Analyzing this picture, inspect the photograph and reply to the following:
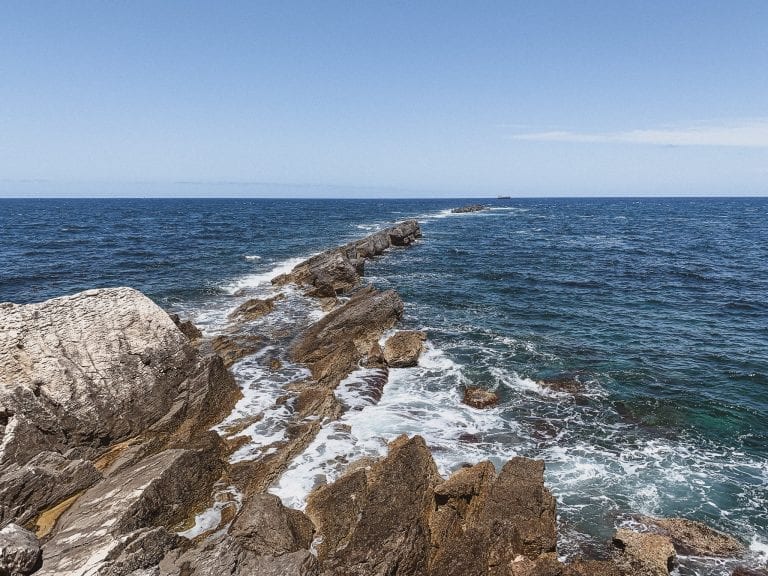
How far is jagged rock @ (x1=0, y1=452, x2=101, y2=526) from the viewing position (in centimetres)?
1095

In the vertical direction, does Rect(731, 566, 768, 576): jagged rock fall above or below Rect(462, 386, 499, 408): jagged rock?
below

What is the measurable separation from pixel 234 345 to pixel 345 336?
6170 millimetres

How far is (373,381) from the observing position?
2109 centimetres

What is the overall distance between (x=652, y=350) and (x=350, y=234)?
61271 millimetres

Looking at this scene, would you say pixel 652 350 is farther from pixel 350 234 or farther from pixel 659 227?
pixel 659 227

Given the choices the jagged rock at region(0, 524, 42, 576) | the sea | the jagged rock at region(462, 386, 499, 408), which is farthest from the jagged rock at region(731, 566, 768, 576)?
the jagged rock at region(0, 524, 42, 576)

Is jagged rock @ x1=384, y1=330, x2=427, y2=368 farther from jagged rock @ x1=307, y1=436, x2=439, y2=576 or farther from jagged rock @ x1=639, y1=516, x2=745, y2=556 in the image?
jagged rock @ x1=639, y1=516, x2=745, y2=556

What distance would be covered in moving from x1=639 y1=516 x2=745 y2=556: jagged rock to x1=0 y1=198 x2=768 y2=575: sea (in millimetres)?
397

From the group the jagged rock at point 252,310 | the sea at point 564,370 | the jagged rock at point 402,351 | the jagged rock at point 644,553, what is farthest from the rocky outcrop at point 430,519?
the jagged rock at point 252,310

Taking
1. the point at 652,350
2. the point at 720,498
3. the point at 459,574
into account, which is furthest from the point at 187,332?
the point at 652,350

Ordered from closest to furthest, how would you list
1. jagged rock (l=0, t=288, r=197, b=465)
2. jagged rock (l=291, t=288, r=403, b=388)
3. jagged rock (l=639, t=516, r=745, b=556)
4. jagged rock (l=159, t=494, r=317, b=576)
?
jagged rock (l=159, t=494, r=317, b=576) → jagged rock (l=639, t=516, r=745, b=556) → jagged rock (l=0, t=288, r=197, b=465) → jagged rock (l=291, t=288, r=403, b=388)

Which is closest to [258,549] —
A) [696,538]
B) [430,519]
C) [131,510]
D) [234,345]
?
[131,510]

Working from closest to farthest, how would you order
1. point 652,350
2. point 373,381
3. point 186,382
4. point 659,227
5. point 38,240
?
point 186,382
point 373,381
point 652,350
point 38,240
point 659,227

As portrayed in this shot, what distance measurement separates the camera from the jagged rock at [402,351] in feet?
75.8
